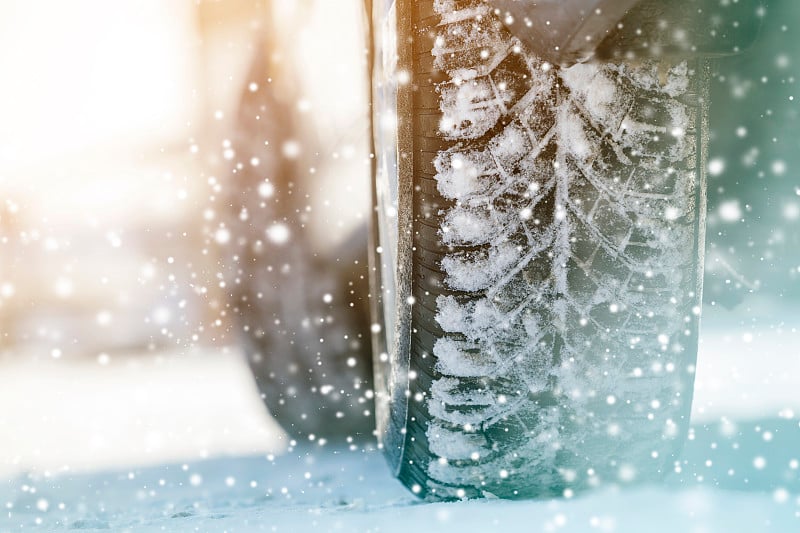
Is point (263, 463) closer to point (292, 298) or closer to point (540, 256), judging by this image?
point (292, 298)

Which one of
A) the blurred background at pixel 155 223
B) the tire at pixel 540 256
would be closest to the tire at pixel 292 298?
the blurred background at pixel 155 223

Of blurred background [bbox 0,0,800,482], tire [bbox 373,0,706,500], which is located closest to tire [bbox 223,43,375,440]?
blurred background [bbox 0,0,800,482]

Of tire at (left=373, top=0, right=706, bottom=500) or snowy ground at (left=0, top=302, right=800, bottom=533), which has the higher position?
tire at (left=373, top=0, right=706, bottom=500)

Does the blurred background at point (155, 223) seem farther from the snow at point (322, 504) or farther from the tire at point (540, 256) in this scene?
the tire at point (540, 256)

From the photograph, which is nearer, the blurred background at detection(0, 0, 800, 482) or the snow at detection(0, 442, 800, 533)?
the snow at detection(0, 442, 800, 533)

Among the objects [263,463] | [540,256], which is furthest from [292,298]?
[540,256]

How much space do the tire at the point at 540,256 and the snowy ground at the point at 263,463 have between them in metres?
0.07

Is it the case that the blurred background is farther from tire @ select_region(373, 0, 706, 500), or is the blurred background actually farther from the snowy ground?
tire @ select_region(373, 0, 706, 500)

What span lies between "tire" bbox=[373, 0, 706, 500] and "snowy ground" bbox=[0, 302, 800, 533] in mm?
65

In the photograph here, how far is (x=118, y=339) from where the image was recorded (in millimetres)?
1261

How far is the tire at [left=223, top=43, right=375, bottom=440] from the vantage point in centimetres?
113

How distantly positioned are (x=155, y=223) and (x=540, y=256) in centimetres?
83

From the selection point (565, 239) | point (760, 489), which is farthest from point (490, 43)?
point (760, 489)

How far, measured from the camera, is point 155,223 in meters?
1.20
